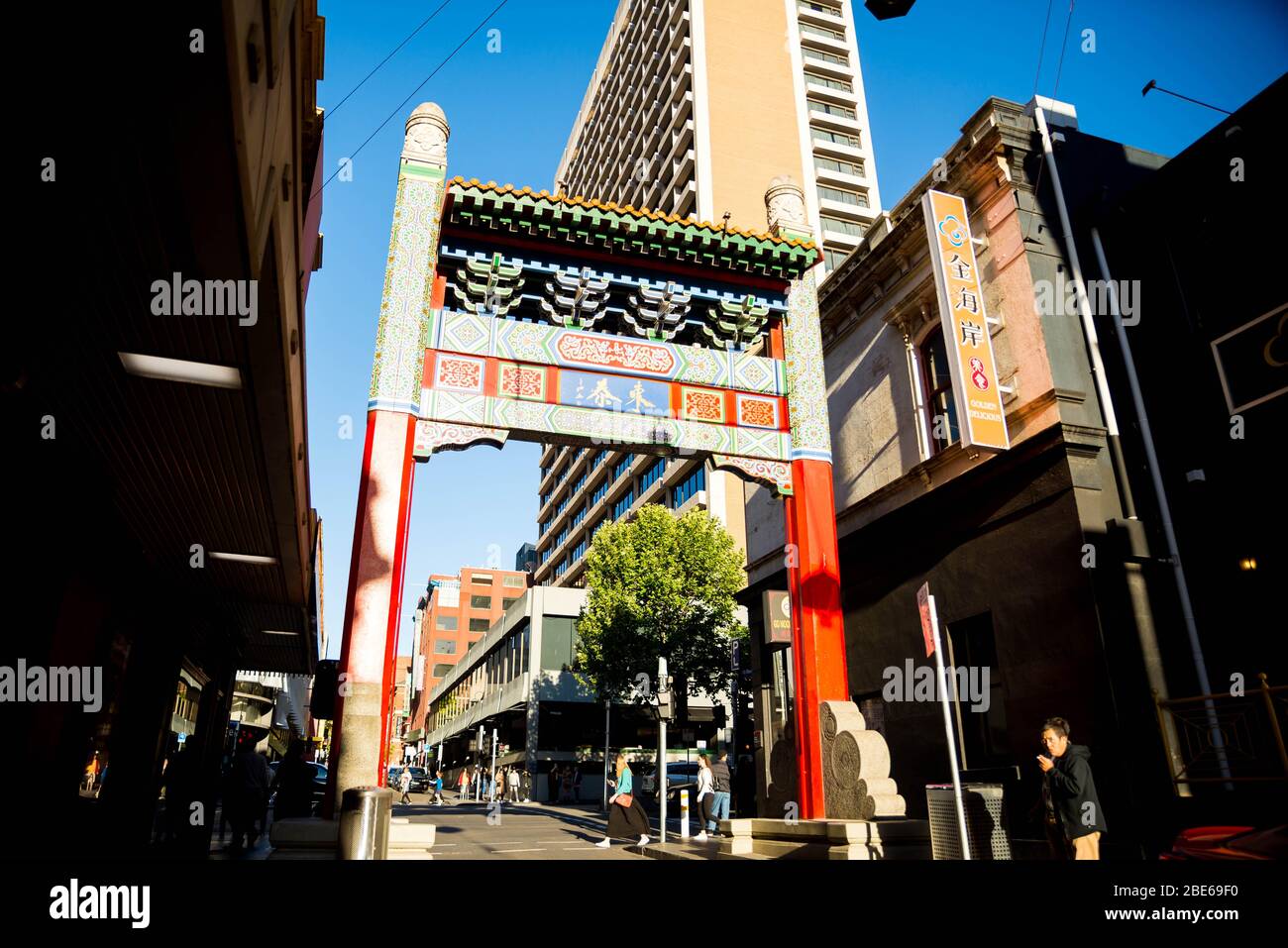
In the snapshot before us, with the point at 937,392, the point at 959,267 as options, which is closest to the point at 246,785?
the point at 937,392

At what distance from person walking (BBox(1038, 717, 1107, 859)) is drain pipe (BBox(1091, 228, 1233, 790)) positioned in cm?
351

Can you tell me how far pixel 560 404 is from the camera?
442 inches

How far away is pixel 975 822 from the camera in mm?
8922

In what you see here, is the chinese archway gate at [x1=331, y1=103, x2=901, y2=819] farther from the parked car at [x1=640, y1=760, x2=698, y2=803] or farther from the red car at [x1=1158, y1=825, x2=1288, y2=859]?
the parked car at [x1=640, y1=760, x2=698, y2=803]

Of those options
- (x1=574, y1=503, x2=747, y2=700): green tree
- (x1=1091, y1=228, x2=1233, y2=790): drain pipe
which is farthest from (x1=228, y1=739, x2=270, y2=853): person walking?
(x1=574, y1=503, x2=747, y2=700): green tree

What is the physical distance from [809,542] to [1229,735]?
5425 millimetres

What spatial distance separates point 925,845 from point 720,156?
161 ft

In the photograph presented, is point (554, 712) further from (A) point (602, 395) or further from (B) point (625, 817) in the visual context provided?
(A) point (602, 395)

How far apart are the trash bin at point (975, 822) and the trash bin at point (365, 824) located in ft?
19.0

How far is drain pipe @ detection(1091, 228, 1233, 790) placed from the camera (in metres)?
9.27

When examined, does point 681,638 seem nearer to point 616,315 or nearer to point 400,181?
point 616,315

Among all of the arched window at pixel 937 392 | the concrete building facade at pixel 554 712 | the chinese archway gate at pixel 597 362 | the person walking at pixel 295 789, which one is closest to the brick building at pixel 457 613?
the concrete building facade at pixel 554 712

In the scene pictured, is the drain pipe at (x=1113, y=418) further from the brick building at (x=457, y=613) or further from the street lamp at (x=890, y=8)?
the brick building at (x=457, y=613)

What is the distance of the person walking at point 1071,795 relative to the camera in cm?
670
